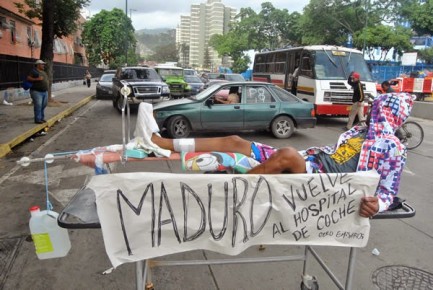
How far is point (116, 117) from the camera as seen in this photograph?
44.6 feet

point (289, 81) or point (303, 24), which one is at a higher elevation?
point (303, 24)

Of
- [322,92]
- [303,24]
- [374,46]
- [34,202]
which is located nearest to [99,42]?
[303,24]

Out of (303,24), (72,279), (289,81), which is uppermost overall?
(303,24)

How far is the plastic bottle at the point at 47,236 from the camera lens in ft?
7.26

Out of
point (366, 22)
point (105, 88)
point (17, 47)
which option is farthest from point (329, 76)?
point (366, 22)

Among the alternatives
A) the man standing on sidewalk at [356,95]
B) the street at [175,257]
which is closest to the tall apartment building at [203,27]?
the man standing on sidewalk at [356,95]

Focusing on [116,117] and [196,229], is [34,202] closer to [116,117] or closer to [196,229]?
[196,229]

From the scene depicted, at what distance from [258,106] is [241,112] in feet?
1.72

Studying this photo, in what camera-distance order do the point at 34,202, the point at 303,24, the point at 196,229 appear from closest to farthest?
the point at 196,229
the point at 34,202
the point at 303,24

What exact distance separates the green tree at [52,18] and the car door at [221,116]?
30.5 ft

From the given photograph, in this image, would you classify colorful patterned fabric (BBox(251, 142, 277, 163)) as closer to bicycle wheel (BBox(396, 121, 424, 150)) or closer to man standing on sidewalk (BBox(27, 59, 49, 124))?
bicycle wheel (BBox(396, 121, 424, 150))

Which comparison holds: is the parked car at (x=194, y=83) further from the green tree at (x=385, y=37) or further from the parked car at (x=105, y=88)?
the green tree at (x=385, y=37)

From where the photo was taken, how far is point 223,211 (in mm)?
2252

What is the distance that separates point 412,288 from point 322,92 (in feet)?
33.1
